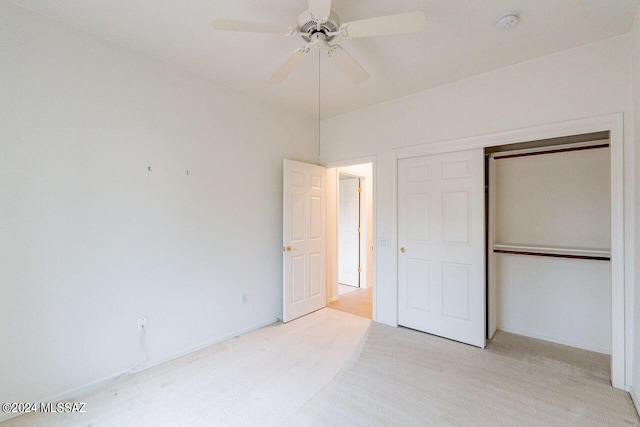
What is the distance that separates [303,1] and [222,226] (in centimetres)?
215

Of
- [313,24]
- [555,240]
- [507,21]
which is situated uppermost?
[507,21]

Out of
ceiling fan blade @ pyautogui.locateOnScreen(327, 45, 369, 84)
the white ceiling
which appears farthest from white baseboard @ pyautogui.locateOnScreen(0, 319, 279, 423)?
ceiling fan blade @ pyautogui.locateOnScreen(327, 45, 369, 84)

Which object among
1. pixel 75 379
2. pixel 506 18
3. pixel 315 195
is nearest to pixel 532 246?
pixel 506 18

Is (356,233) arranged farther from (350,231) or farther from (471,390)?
(471,390)

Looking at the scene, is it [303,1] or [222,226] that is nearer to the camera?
[303,1]

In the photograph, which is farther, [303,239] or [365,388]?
[303,239]

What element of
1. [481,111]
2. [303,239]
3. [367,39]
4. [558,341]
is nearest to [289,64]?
[367,39]

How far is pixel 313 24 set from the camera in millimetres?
1716

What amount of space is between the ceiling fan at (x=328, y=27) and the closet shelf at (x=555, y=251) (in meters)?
2.64

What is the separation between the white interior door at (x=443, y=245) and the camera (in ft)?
9.46

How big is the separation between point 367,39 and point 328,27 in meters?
0.62

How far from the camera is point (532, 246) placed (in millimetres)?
3121

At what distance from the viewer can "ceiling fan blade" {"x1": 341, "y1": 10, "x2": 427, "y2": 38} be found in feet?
4.93

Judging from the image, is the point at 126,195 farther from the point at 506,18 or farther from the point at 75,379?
the point at 506,18
